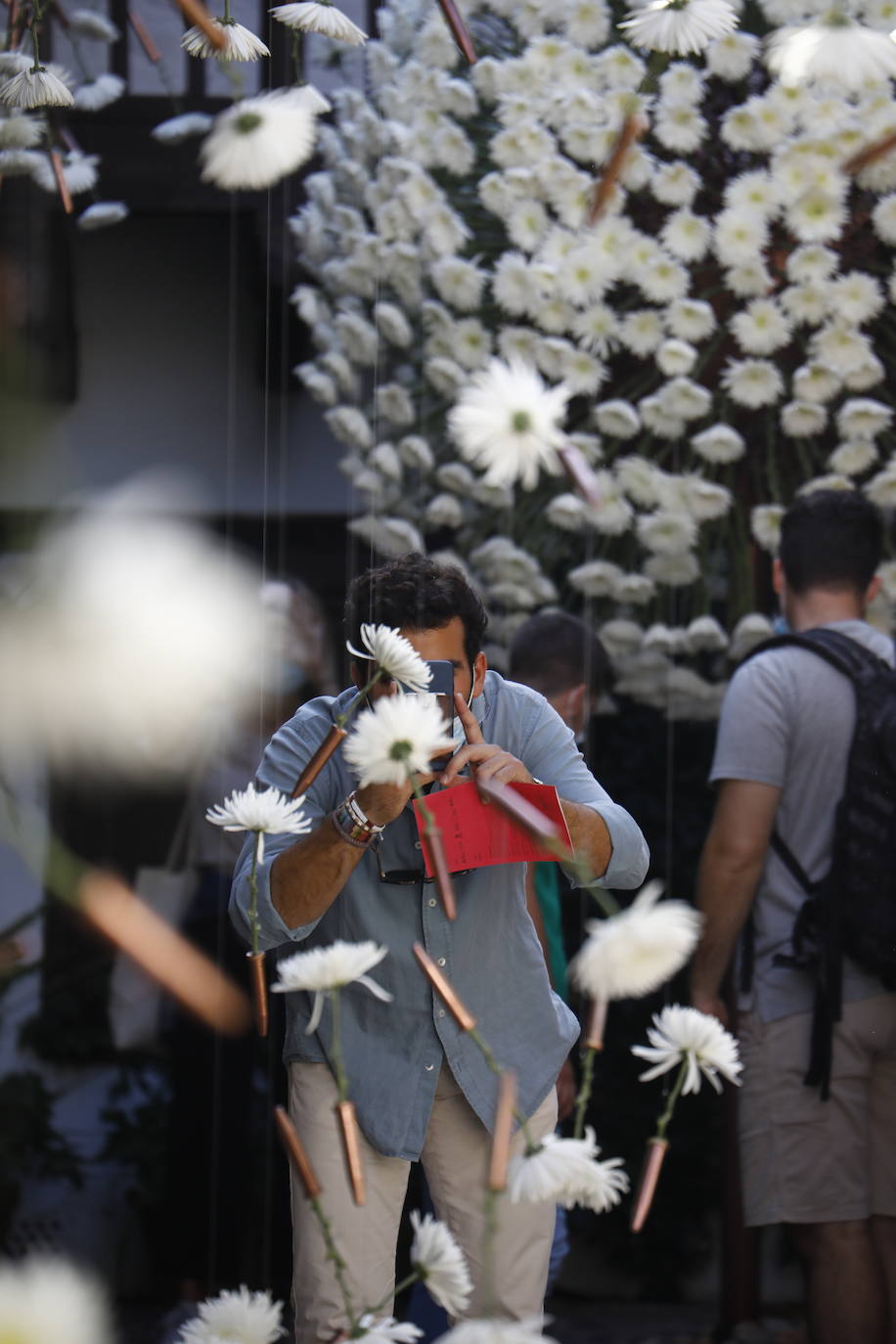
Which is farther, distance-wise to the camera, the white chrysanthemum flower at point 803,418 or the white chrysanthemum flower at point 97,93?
the white chrysanthemum flower at point 97,93

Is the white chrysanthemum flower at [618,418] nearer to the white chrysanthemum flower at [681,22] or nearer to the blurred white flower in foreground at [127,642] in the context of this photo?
the blurred white flower in foreground at [127,642]

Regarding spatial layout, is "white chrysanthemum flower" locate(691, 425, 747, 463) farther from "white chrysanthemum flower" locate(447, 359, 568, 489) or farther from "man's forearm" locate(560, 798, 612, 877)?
"white chrysanthemum flower" locate(447, 359, 568, 489)

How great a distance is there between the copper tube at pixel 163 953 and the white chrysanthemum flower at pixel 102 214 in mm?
1076

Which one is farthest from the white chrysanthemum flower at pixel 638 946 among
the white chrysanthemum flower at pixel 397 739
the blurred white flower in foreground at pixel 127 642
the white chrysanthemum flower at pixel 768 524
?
the blurred white flower in foreground at pixel 127 642

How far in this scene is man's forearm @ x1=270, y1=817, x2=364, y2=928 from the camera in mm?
1447

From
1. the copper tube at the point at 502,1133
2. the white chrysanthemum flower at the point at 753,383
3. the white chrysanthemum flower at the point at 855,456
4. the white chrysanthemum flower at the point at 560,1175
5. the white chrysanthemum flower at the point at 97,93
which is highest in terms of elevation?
the white chrysanthemum flower at the point at 97,93

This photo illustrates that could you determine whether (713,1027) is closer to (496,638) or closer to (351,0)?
(496,638)

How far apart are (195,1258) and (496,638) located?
1288 mm

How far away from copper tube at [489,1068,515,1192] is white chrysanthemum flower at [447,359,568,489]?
0.34 metres

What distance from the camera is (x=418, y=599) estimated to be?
158 cm

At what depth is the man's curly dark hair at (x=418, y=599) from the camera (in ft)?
5.16

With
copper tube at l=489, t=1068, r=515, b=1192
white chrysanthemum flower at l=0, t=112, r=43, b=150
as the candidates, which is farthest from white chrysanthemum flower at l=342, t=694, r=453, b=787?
white chrysanthemum flower at l=0, t=112, r=43, b=150

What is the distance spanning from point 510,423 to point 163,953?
1.98 metres

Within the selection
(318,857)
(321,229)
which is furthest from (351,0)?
(318,857)
